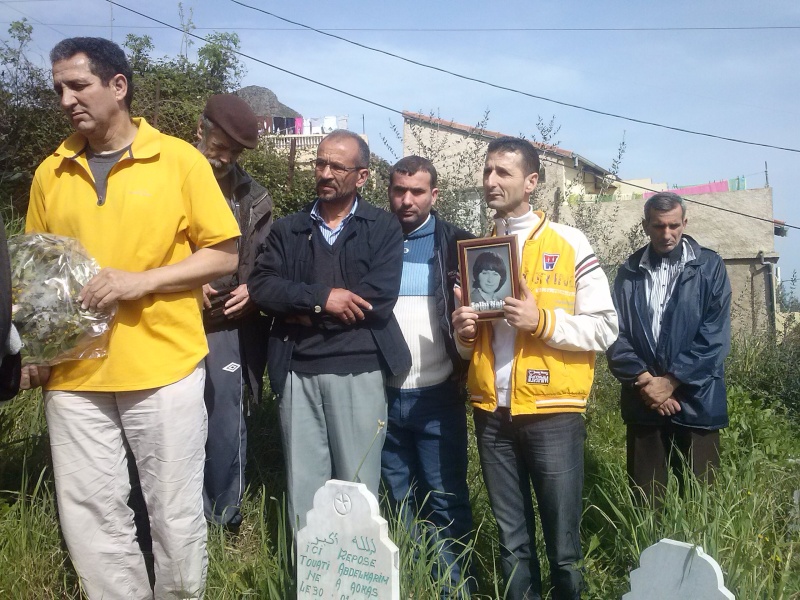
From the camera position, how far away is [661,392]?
13.2 ft

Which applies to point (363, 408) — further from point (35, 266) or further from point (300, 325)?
point (35, 266)

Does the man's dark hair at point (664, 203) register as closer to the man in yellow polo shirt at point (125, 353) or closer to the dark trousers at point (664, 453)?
the dark trousers at point (664, 453)

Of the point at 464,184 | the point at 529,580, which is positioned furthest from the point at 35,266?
the point at 464,184

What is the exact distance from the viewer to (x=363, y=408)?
11.4ft

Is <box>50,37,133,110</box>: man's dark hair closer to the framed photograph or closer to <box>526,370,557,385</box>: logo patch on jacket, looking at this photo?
the framed photograph

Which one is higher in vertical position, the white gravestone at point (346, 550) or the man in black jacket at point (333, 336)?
the man in black jacket at point (333, 336)

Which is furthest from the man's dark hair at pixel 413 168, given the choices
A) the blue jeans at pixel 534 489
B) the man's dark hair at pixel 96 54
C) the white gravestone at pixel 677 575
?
the white gravestone at pixel 677 575

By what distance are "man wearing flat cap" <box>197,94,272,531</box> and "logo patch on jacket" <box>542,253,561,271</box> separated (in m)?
1.46

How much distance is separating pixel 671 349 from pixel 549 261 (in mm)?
1140

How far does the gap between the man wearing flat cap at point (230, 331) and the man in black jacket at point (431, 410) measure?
2.52ft

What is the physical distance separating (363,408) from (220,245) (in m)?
0.97

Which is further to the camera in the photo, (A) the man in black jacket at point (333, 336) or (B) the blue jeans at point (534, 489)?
(A) the man in black jacket at point (333, 336)

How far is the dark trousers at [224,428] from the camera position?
382 centimetres

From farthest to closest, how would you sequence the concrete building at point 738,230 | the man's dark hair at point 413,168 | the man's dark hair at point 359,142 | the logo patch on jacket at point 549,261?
the concrete building at point 738,230, the man's dark hair at point 413,168, the man's dark hair at point 359,142, the logo patch on jacket at point 549,261
